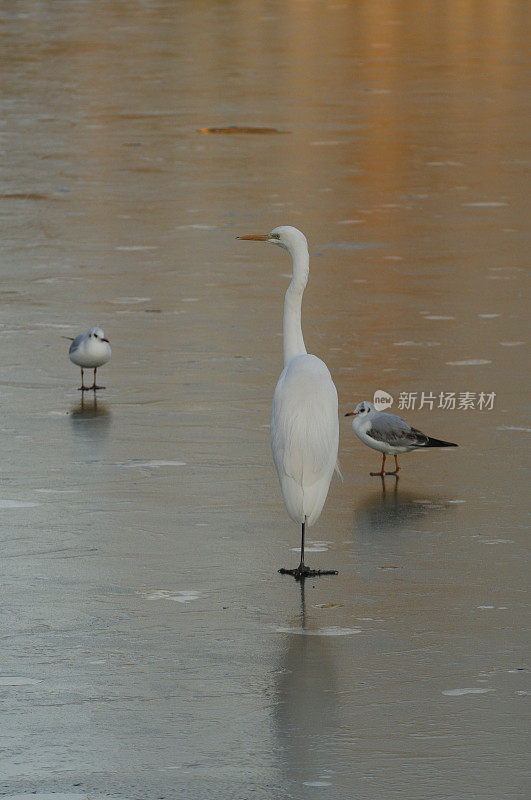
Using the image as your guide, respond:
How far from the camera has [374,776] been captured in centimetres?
600

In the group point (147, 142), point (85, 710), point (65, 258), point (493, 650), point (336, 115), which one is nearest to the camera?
point (85, 710)

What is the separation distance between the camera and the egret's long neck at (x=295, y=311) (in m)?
9.83

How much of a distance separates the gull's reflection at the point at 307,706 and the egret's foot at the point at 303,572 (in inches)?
19.9

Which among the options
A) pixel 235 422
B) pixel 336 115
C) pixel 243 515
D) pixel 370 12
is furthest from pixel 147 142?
pixel 370 12

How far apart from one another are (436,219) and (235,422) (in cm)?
903

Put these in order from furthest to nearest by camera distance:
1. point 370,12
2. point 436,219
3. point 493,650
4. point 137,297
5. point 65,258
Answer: point 370,12 < point 436,219 < point 65,258 < point 137,297 < point 493,650

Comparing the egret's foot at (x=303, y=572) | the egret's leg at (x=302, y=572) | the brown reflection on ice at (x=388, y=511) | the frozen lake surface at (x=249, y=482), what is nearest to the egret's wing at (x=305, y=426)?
the egret's leg at (x=302, y=572)

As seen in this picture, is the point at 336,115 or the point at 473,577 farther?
the point at 336,115

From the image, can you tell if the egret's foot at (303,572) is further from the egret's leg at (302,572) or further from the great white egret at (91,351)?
the great white egret at (91,351)

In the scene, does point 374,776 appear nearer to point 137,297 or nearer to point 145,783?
point 145,783

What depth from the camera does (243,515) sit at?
371 inches
